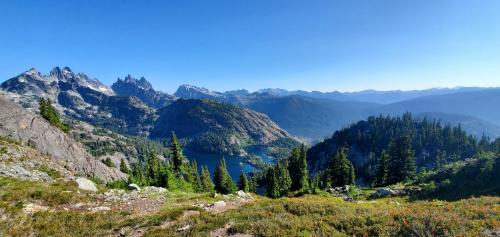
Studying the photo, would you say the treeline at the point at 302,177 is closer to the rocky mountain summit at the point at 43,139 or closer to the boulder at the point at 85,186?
the rocky mountain summit at the point at 43,139

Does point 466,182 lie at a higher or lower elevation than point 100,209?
lower

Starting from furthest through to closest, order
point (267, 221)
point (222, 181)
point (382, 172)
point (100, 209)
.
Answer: point (222, 181) < point (382, 172) < point (100, 209) < point (267, 221)

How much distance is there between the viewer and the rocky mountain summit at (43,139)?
4422 centimetres

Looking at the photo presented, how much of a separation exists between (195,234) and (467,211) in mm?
17593

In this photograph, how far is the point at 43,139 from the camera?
1976 inches

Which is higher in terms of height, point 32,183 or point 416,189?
point 32,183

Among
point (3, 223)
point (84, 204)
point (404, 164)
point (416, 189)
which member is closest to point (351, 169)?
point (404, 164)

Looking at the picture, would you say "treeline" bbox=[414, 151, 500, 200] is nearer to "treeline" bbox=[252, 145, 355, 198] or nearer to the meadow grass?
the meadow grass

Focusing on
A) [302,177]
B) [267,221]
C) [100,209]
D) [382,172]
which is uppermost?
[267,221]

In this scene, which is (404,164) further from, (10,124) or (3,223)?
(10,124)

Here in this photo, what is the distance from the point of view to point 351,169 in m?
87.1

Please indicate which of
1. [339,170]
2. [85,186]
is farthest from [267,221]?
[339,170]

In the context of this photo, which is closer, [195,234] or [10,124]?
→ [195,234]

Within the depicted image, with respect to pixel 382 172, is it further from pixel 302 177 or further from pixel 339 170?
pixel 302 177
